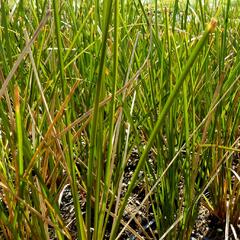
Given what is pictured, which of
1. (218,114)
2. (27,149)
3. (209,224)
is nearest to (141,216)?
(209,224)

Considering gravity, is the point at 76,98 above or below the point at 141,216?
above

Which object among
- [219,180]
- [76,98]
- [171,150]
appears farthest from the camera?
[76,98]

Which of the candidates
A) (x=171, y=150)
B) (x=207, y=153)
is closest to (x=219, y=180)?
(x=207, y=153)

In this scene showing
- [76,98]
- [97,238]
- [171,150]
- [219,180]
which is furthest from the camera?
[76,98]

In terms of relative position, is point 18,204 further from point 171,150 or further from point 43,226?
point 171,150

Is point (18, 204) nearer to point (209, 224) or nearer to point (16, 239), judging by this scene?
point (16, 239)

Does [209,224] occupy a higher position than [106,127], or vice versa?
[106,127]

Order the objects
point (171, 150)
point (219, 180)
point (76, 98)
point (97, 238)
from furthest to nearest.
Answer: point (76, 98), point (219, 180), point (171, 150), point (97, 238)

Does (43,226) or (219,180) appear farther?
(219,180)

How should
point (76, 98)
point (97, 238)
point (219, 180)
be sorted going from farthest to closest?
point (76, 98), point (219, 180), point (97, 238)
